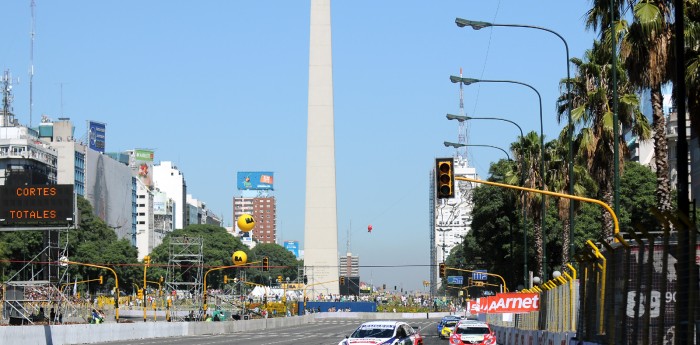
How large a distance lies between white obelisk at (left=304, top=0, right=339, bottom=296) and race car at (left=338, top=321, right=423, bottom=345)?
3025 inches

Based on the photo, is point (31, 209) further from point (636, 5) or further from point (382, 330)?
point (636, 5)

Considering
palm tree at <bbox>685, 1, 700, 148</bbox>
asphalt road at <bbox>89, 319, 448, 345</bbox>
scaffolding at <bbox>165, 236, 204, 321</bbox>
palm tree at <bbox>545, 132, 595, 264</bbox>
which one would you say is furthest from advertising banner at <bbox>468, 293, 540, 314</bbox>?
scaffolding at <bbox>165, 236, 204, 321</bbox>

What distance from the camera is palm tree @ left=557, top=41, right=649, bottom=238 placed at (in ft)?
155

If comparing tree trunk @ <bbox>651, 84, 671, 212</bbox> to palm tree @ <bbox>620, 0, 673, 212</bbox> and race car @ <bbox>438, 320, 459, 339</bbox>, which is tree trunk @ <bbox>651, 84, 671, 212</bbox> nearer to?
palm tree @ <bbox>620, 0, 673, 212</bbox>

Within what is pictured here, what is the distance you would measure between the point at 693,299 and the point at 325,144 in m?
98.6

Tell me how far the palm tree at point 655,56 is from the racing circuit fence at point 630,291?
8.89 metres

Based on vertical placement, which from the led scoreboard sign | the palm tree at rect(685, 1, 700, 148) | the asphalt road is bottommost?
the asphalt road

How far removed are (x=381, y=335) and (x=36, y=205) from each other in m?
24.5

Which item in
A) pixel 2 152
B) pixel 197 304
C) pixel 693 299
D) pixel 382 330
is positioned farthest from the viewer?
pixel 2 152

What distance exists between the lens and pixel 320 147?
112 meters

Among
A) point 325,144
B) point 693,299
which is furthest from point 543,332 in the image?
point 325,144

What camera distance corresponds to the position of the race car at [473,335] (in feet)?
140

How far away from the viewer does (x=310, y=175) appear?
112312 mm

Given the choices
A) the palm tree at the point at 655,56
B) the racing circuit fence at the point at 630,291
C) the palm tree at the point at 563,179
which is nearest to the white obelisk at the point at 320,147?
the palm tree at the point at 563,179
